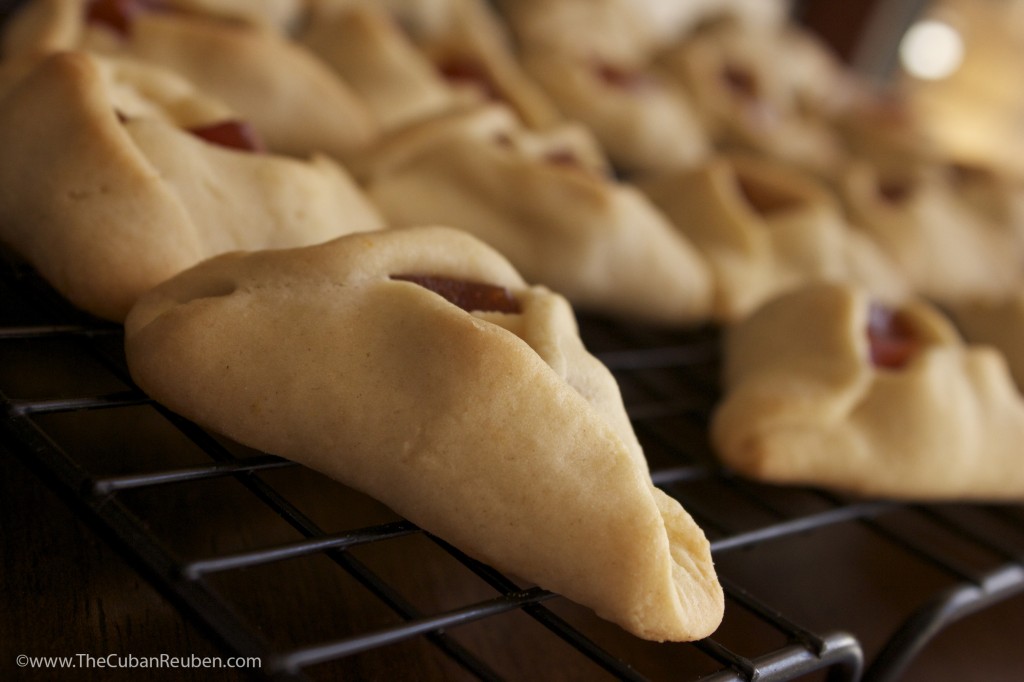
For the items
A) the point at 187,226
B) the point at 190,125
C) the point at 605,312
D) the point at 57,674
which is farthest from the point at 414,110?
the point at 57,674

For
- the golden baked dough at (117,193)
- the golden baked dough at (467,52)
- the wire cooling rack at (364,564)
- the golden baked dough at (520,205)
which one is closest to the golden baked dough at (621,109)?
the golden baked dough at (467,52)

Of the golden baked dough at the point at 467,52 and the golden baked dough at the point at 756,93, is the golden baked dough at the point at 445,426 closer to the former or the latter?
the golden baked dough at the point at 467,52

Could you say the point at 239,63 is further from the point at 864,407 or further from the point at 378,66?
the point at 864,407

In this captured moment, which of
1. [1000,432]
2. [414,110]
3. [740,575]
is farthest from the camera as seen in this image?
[414,110]

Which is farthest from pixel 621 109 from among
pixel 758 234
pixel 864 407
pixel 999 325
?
pixel 864 407

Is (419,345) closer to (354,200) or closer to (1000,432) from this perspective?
(354,200)

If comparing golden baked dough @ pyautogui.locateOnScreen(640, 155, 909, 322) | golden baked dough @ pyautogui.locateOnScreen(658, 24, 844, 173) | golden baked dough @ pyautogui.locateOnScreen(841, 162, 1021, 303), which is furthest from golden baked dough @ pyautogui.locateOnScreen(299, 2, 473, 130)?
golden baked dough @ pyautogui.locateOnScreen(841, 162, 1021, 303)
